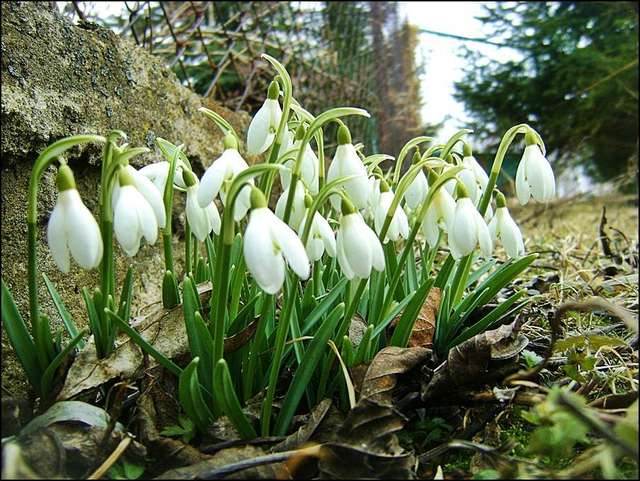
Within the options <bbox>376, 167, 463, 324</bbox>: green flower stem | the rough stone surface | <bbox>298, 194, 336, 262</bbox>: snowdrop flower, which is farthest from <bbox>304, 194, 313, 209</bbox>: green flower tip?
the rough stone surface

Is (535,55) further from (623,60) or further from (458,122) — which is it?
(458,122)

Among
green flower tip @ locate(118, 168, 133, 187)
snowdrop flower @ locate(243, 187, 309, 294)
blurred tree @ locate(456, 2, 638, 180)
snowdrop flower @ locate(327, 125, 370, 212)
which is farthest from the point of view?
blurred tree @ locate(456, 2, 638, 180)

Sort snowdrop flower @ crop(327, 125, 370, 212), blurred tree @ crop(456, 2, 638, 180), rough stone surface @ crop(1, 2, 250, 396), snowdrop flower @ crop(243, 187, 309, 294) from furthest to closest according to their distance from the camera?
blurred tree @ crop(456, 2, 638, 180) < rough stone surface @ crop(1, 2, 250, 396) < snowdrop flower @ crop(327, 125, 370, 212) < snowdrop flower @ crop(243, 187, 309, 294)

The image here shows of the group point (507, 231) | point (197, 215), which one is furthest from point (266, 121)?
point (507, 231)

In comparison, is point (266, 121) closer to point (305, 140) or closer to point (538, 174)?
point (305, 140)

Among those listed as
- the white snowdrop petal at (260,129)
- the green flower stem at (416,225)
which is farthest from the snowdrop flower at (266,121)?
the green flower stem at (416,225)

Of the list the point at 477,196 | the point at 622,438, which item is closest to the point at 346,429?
the point at 622,438

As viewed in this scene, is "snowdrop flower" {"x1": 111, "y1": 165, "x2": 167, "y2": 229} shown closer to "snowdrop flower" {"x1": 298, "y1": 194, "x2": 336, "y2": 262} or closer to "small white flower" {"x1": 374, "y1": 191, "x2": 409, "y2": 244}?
"snowdrop flower" {"x1": 298, "y1": 194, "x2": 336, "y2": 262}

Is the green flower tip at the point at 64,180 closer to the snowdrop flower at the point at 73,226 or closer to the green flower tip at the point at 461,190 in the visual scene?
the snowdrop flower at the point at 73,226
